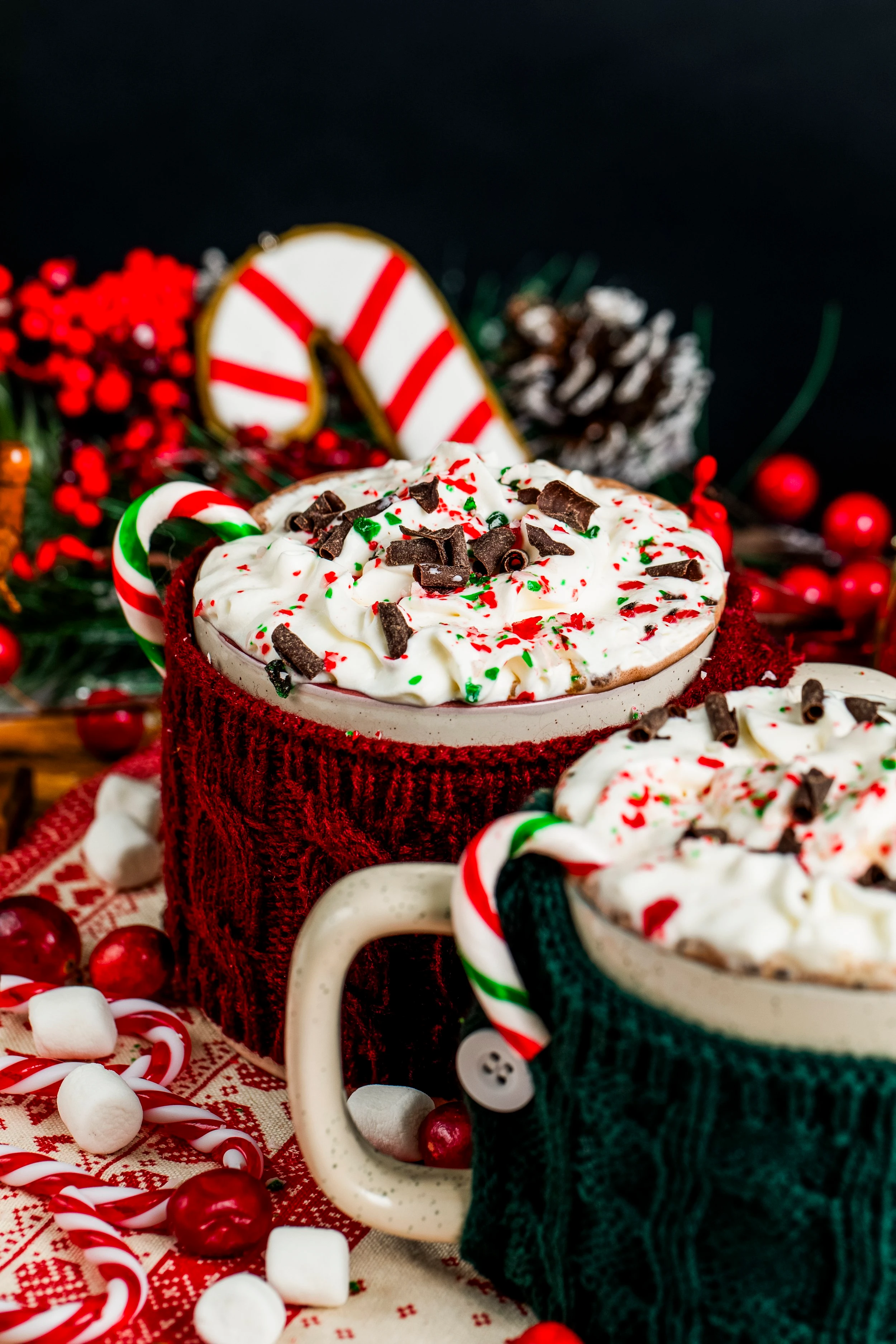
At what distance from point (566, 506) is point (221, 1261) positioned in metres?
0.72

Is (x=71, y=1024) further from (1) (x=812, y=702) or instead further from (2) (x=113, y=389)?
(2) (x=113, y=389)

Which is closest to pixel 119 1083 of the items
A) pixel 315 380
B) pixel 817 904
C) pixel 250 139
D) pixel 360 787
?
pixel 360 787

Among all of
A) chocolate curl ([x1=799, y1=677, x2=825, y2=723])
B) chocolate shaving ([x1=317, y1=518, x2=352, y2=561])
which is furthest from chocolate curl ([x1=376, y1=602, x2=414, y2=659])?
chocolate curl ([x1=799, y1=677, x2=825, y2=723])

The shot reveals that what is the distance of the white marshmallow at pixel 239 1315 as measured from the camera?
943 mm

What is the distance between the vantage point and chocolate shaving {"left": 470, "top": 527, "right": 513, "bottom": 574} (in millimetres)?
1194

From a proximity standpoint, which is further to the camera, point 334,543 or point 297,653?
point 334,543

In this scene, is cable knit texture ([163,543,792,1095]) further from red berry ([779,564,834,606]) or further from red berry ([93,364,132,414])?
red berry ([93,364,132,414])

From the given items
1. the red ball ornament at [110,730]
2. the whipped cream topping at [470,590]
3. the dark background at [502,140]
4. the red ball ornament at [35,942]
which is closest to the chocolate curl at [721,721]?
the whipped cream topping at [470,590]

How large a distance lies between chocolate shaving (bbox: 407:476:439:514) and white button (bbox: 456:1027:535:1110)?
0.54m

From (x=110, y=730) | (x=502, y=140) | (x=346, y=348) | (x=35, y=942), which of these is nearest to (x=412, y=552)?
(x=35, y=942)

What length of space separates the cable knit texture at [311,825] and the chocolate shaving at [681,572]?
5 centimetres

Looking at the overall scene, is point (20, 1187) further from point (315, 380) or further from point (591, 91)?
point (591, 91)

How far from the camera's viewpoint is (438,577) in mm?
1152

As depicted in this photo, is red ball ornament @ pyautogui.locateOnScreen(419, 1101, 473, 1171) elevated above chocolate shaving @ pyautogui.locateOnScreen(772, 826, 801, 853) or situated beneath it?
situated beneath
